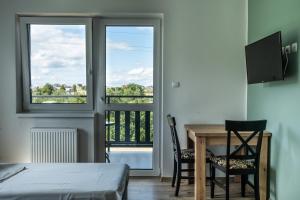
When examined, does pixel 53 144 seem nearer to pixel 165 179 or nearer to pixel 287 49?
pixel 165 179

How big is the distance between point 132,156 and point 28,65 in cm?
196

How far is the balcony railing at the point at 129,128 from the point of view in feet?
13.0

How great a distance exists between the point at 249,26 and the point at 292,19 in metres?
1.13

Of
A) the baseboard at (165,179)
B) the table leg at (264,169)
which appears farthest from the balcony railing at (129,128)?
the table leg at (264,169)

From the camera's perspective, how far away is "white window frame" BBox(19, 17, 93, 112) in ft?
12.6

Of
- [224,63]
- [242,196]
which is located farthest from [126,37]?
[242,196]

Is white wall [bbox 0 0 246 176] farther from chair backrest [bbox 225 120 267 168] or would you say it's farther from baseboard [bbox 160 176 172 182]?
chair backrest [bbox 225 120 267 168]

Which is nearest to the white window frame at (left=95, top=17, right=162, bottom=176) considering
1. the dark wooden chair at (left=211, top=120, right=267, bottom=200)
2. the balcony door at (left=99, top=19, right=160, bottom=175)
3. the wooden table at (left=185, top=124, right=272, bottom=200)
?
the balcony door at (left=99, top=19, right=160, bottom=175)

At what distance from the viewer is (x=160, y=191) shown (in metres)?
3.38

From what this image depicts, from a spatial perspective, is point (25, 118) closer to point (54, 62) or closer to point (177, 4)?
point (54, 62)

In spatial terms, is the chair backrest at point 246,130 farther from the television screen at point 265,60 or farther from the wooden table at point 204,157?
the television screen at point 265,60

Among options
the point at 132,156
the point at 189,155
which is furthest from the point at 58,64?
the point at 189,155

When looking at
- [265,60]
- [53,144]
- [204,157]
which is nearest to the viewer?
[265,60]

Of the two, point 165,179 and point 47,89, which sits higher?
point 47,89
